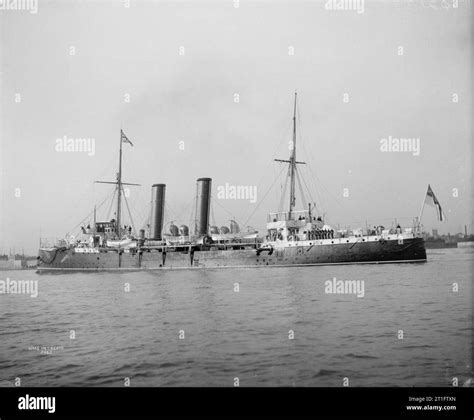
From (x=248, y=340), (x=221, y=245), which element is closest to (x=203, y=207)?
(x=221, y=245)

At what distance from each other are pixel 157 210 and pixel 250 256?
10.9 m

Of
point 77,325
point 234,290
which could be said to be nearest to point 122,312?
point 77,325

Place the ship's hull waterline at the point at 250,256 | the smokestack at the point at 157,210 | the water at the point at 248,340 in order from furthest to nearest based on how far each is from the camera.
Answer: the smokestack at the point at 157,210, the ship's hull waterline at the point at 250,256, the water at the point at 248,340

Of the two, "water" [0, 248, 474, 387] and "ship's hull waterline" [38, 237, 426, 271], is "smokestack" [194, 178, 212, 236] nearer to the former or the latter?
"ship's hull waterline" [38, 237, 426, 271]

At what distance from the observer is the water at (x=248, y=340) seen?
6.86 meters

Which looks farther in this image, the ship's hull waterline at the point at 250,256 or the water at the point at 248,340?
the ship's hull waterline at the point at 250,256

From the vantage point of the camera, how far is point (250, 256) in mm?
33688

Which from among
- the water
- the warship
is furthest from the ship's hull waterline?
the water

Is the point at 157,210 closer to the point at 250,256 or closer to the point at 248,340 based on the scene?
the point at 250,256

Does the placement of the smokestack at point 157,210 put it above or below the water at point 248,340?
above

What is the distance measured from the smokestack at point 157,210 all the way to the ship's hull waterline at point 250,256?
82.3 inches

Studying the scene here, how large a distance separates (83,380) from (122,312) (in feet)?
21.4

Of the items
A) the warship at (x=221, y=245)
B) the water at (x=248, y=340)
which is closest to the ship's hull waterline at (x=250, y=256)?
the warship at (x=221, y=245)

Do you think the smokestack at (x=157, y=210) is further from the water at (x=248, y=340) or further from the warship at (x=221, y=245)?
the water at (x=248, y=340)
